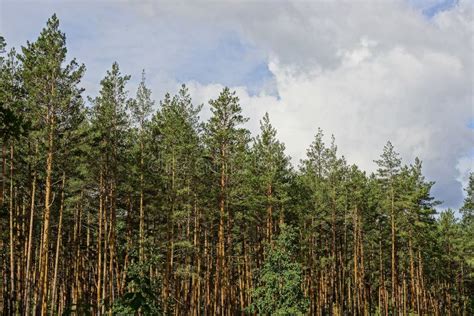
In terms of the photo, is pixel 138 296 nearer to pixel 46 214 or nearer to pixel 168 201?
pixel 46 214

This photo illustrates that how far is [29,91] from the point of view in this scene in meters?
24.8

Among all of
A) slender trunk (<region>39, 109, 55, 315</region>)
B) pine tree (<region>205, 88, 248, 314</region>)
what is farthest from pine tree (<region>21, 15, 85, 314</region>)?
pine tree (<region>205, 88, 248, 314</region>)

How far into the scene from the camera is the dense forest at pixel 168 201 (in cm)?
2547

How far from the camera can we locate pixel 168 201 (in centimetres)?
3191

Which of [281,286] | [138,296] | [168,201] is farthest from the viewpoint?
[168,201]

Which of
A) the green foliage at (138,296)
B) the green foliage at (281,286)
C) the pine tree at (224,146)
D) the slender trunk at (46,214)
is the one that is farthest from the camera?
the pine tree at (224,146)

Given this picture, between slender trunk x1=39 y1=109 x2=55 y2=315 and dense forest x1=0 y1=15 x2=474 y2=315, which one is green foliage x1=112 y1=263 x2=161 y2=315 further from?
slender trunk x1=39 y1=109 x2=55 y2=315

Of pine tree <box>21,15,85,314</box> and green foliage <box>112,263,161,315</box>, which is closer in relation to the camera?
green foliage <box>112,263,161,315</box>

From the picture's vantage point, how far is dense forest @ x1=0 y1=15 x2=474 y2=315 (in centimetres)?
2547

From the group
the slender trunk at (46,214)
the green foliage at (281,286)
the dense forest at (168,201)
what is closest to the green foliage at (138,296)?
the dense forest at (168,201)

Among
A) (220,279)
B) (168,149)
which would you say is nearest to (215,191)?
(168,149)

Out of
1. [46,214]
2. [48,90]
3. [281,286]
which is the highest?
[48,90]

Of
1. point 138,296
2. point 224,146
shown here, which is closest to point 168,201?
point 224,146

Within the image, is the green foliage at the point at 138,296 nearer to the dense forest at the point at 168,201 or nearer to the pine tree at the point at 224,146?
the dense forest at the point at 168,201
